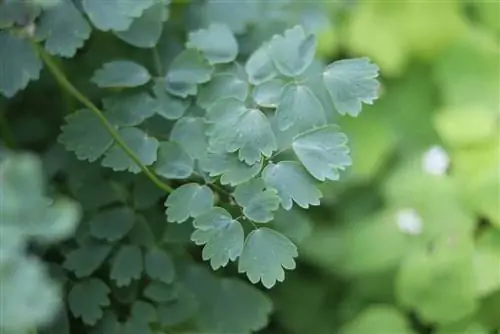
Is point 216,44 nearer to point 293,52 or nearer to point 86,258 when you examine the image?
point 293,52

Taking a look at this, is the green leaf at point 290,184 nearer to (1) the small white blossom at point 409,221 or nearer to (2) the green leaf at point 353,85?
(2) the green leaf at point 353,85

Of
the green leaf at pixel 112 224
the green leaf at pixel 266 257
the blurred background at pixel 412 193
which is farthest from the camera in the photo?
the blurred background at pixel 412 193

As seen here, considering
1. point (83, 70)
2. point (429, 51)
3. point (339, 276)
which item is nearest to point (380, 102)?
point (429, 51)

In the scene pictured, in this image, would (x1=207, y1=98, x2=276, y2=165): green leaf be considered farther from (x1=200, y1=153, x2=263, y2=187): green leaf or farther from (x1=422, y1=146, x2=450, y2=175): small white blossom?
(x1=422, y1=146, x2=450, y2=175): small white blossom

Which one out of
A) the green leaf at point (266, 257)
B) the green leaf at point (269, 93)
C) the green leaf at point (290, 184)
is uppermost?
the green leaf at point (269, 93)

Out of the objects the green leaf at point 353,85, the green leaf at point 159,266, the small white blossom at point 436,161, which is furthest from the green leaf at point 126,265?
the small white blossom at point 436,161

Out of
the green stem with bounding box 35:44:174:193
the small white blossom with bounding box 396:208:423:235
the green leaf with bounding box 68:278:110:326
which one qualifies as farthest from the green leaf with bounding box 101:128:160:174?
the small white blossom with bounding box 396:208:423:235

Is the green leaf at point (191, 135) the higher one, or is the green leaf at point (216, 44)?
the green leaf at point (216, 44)
